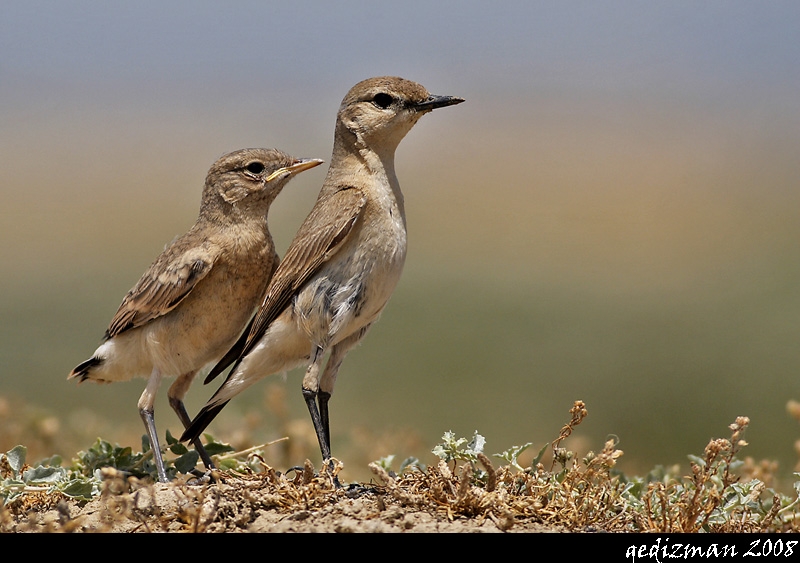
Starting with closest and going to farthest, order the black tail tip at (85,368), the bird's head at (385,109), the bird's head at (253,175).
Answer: the bird's head at (385,109)
the bird's head at (253,175)
the black tail tip at (85,368)

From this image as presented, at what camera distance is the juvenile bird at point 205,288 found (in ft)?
23.4

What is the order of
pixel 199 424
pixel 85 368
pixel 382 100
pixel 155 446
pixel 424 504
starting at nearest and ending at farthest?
1. pixel 424 504
2. pixel 155 446
3. pixel 199 424
4. pixel 382 100
5. pixel 85 368

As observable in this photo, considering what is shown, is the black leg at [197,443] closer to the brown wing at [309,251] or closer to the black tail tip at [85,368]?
the black tail tip at [85,368]

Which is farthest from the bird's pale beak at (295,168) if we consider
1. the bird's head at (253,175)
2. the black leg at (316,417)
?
the black leg at (316,417)

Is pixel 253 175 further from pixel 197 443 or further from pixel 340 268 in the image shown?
pixel 197 443

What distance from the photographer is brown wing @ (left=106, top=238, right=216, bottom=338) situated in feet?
23.1

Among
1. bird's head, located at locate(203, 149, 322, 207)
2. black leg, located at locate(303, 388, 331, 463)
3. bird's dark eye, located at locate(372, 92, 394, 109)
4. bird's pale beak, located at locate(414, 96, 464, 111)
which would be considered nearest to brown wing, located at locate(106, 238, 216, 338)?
bird's head, located at locate(203, 149, 322, 207)

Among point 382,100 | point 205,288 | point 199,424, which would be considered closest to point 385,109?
point 382,100

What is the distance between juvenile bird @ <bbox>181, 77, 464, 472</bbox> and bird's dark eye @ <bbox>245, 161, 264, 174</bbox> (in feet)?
1.72

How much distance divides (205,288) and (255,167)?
40.8 inches

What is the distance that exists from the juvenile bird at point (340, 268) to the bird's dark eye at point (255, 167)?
524mm

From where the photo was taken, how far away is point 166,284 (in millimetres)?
7105
